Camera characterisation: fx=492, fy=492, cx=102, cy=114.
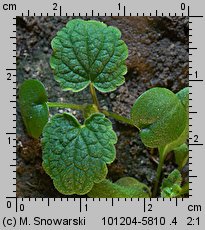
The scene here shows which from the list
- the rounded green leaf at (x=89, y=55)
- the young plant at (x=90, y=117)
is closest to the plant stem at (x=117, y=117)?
the young plant at (x=90, y=117)

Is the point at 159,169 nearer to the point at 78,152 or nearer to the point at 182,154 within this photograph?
the point at 182,154

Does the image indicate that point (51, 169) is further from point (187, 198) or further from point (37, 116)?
point (187, 198)

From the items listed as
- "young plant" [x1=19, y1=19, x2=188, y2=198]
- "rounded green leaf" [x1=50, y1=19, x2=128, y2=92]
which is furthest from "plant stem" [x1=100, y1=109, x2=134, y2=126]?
"rounded green leaf" [x1=50, y1=19, x2=128, y2=92]

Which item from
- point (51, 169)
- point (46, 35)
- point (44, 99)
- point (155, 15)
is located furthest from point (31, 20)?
point (51, 169)

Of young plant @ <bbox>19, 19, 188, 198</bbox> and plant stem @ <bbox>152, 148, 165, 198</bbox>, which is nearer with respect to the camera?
young plant @ <bbox>19, 19, 188, 198</bbox>

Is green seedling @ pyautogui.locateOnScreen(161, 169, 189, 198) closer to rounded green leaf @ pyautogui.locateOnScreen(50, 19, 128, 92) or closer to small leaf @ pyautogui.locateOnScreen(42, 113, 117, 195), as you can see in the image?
small leaf @ pyautogui.locateOnScreen(42, 113, 117, 195)

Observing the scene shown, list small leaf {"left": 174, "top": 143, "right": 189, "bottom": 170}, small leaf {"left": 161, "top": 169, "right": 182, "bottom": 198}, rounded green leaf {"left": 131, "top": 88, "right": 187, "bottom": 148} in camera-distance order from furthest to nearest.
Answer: small leaf {"left": 174, "top": 143, "right": 189, "bottom": 170} → small leaf {"left": 161, "top": 169, "right": 182, "bottom": 198} → rounded green leaf {"left": 131, "top": 88, "right": 187, "bottom": 148}

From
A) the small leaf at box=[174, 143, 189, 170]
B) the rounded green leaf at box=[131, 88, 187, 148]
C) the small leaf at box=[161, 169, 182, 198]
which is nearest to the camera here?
the rounded green leaf at box=[131, 88, 187, 148]
